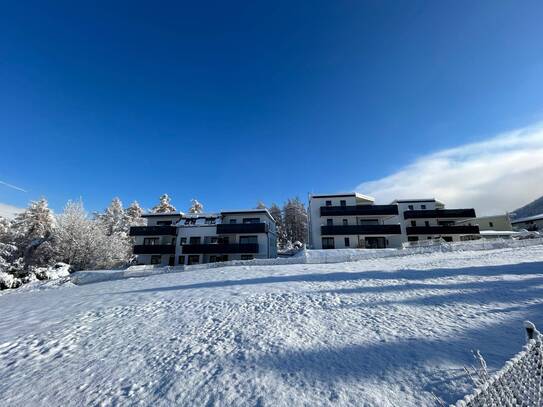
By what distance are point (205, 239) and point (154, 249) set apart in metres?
7.56

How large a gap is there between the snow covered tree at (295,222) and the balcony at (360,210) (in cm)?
2534

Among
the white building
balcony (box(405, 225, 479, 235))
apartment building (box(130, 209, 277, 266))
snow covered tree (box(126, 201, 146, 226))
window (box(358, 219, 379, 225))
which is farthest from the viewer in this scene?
snow covered tree (box(126, 201, 146, 226))

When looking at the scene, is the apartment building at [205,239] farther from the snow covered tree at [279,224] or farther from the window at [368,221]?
the snow covered tree at [279,224]

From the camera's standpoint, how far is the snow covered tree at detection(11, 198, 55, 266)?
33.6m

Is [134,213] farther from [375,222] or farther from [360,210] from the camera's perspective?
[375,222]

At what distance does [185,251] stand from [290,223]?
33.1 metres

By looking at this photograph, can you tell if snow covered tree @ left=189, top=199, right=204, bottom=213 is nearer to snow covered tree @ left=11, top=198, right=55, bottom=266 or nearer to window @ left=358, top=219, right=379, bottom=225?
snow covered tree @ left=11, top=198, right=55, bottom=266

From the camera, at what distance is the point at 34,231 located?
127ft

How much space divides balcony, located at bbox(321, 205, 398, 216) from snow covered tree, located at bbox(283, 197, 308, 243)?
2534cm

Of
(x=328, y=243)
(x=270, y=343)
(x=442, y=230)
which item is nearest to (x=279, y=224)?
(x=328, y=243)

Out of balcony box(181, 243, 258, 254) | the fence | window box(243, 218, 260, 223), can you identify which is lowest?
the fence

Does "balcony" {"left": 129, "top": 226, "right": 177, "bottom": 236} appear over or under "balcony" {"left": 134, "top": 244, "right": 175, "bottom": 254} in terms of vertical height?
over

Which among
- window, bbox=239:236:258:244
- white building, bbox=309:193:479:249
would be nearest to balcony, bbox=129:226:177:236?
window, bbox=239:236:258:244

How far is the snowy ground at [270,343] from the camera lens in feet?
15.9
